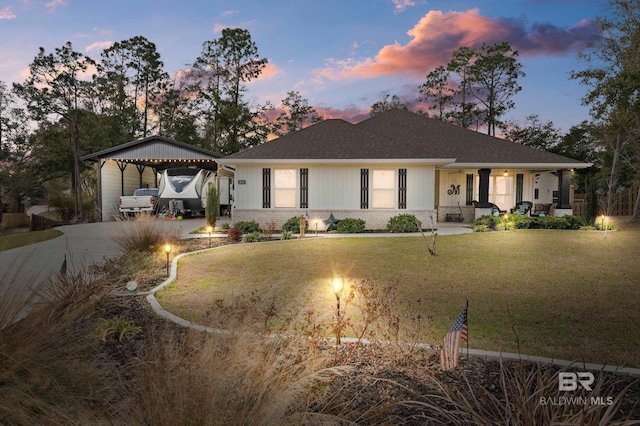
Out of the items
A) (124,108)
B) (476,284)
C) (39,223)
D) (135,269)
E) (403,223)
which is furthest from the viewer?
(124,108)

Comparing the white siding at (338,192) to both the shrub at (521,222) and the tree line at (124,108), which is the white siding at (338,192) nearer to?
the shrub at (521,222)

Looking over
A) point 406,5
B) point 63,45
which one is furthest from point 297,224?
point 63,45

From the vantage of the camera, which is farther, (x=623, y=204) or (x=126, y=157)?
(x=623, y=204)

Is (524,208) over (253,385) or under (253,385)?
over

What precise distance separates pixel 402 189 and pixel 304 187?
4.30 m

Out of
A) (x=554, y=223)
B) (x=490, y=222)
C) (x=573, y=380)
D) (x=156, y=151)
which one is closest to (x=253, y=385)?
(x=573, y=380)

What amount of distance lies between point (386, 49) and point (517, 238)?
12.1m

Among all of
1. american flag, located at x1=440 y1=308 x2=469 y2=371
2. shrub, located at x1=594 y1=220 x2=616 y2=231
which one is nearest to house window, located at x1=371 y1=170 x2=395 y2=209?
shrub, located at x1=594 y1=220 x2=616 y2=231

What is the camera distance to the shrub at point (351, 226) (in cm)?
1467

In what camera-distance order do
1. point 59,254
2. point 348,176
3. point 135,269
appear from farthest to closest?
1. point 348,176
2. point 59,254
3. point 135,269

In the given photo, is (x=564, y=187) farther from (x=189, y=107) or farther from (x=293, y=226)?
(x=189, y=107)

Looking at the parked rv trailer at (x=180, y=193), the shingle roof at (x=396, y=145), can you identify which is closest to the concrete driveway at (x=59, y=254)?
the shingle roof at (x=396, y=145)

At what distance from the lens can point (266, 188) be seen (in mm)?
16125

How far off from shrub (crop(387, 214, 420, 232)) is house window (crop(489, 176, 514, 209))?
6.99 meters
